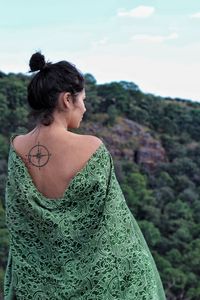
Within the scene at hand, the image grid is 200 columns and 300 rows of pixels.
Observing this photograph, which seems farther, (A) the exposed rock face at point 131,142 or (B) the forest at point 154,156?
(A) the exposed rock face at point 131,142

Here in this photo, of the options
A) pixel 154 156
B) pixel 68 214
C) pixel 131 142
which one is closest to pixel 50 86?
pixel 68 214

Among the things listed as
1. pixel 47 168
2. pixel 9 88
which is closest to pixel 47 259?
pixel 47 168

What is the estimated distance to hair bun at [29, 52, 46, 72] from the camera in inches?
54.4

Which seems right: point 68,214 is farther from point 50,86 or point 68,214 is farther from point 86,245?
point 50,86

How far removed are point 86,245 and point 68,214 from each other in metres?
0.07

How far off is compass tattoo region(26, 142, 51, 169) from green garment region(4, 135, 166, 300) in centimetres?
3

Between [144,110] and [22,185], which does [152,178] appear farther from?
[22,185]

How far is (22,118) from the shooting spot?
18688 mm

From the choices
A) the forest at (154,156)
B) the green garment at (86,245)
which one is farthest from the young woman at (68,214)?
the forest at (154,156)

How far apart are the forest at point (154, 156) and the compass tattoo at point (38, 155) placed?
9.94m

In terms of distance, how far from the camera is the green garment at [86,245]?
4.33 ft

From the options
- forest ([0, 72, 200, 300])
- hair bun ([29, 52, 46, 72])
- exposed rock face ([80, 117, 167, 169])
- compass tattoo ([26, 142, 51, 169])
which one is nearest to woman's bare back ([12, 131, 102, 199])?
compass tattoo ([26, 142, 51, 169])

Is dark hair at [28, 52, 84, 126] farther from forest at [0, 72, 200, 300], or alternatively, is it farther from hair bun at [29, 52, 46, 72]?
forest at [0, 72, 200, 300]

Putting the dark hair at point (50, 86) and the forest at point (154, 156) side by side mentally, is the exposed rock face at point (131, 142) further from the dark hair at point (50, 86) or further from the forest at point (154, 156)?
the dark hair at point (50, 86)
